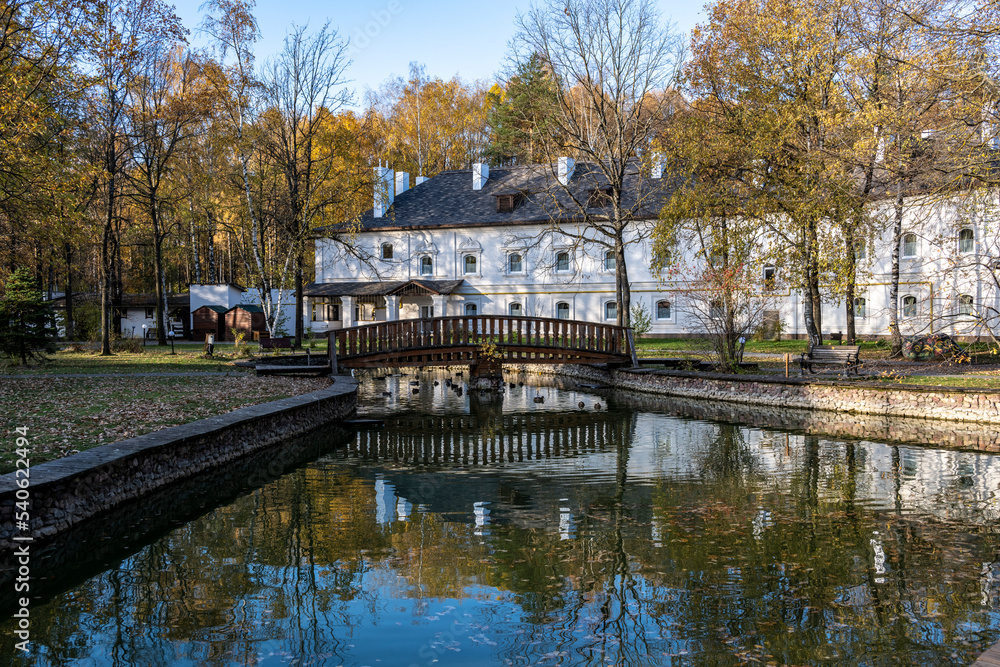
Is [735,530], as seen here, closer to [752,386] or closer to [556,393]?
[752,386]

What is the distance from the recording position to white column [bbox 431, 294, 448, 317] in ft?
121

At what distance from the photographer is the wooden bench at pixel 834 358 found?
17.7 m

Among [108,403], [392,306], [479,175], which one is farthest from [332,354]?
[479,175]

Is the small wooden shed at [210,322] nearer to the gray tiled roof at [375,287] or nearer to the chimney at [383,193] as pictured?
the gray tiled roof at [375,287]

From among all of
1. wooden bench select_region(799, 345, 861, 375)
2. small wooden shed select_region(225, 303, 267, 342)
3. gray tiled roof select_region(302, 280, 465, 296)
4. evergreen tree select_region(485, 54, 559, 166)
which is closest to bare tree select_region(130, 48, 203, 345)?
small wooden shed select_region(225, 303, 267, 342)

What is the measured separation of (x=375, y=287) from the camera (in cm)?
3722

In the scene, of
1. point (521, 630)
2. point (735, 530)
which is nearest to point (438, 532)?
point (521, 630)

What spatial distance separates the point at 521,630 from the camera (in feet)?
17.0

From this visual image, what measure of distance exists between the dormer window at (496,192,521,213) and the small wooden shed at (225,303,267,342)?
1350 centimetres

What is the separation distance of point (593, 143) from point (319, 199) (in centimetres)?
1193

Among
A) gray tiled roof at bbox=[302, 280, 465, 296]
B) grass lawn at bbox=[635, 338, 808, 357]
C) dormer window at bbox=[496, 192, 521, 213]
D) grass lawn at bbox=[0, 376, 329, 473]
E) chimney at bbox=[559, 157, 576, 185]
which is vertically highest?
chimney at bbox=[559, 157, 576, 185]

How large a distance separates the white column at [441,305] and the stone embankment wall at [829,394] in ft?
57.3

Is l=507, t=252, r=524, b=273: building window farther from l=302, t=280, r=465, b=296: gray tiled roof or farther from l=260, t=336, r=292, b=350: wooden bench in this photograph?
l=260, t=336, r=292, b=350: wooden bench

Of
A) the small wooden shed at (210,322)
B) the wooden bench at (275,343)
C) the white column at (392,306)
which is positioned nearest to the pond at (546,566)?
the wooden bench at (275,343)
